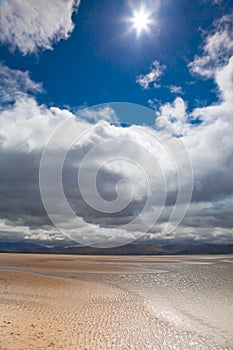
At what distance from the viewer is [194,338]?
1652 centimetres

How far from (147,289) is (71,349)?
23.0 m

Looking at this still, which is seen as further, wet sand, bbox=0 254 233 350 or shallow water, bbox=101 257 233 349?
shallow water, bbox=101 257 233 349

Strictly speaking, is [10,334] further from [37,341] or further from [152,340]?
[152,340]

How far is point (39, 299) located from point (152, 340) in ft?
43.0

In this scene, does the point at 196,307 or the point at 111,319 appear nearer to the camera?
the point at 111,319

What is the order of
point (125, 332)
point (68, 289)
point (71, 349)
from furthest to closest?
1. point (68, 289)
2. point (125, 332)
3. point (71, 349)

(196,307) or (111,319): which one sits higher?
(196,307)

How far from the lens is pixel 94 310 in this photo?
22.5 metres

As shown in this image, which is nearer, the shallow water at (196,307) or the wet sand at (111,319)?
the wet sand at (111,319)

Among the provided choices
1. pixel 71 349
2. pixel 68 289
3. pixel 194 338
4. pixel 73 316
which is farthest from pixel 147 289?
pixel 71 349

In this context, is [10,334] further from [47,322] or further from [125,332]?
[125,332]

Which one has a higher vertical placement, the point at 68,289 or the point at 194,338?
the point at 68,289

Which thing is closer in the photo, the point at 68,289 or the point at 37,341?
the point at 37,341

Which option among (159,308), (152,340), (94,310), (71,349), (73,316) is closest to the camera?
(71,349)
